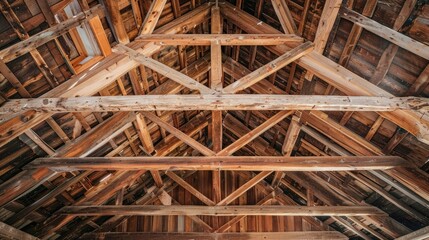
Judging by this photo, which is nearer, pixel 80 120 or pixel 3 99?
pixel 3 99

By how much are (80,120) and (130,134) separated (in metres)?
1.29

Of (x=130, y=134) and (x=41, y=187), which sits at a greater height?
(x=130, y=134)

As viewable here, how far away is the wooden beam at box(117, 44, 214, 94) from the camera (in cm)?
372

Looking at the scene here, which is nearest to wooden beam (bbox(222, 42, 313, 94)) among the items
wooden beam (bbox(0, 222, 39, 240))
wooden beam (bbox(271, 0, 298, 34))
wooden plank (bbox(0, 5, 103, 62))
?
wooden beam (bbox(271, 0, 298, 34))

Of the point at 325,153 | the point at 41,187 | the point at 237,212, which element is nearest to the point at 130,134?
the point at 41,187

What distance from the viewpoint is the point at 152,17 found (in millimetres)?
4176

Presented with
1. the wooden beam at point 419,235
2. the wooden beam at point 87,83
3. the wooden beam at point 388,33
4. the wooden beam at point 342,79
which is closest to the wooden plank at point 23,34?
the wooden beam at point 87,83

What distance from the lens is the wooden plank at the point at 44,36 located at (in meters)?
3.01

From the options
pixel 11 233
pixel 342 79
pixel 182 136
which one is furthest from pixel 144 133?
pixel 342 79

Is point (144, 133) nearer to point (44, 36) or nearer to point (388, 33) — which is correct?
point (44, 36)

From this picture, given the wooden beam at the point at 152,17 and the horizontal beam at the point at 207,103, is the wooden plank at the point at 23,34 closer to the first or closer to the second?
the horizontal beam at the point at 207,103

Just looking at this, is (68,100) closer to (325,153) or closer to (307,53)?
(307,53)

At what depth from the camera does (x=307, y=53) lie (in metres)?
4.11

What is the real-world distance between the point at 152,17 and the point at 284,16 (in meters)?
1.89
